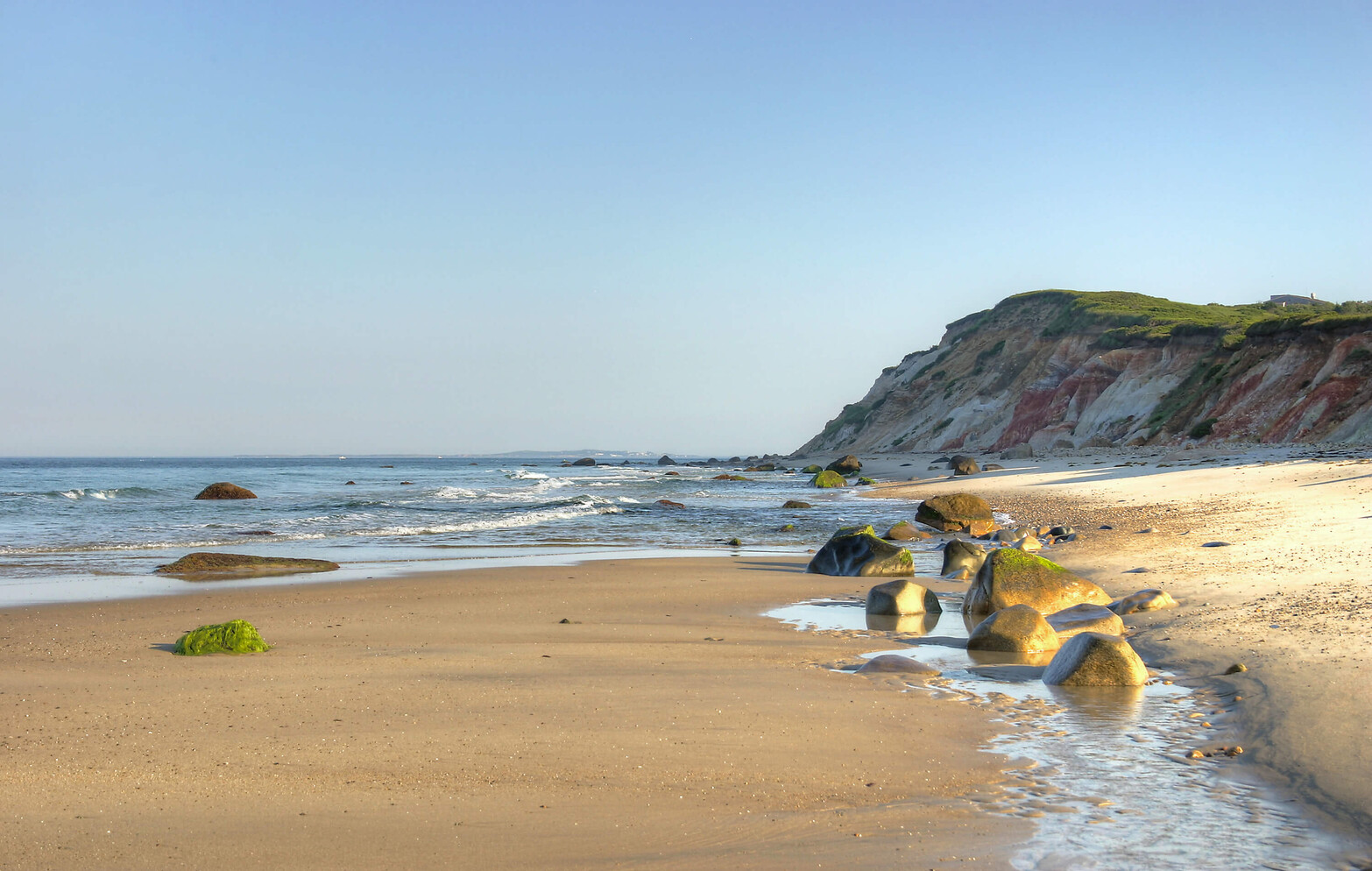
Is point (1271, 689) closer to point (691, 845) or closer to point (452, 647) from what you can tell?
point (691, 845)

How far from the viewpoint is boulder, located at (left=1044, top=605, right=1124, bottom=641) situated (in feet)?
27.3

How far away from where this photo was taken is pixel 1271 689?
587 centimetres

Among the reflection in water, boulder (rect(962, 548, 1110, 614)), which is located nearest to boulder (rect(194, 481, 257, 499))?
boulder (rect(962, 548, 1110, 614))

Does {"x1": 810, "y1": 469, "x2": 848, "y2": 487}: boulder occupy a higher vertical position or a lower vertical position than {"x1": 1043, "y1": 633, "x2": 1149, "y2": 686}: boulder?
higher

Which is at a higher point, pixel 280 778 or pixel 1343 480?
pixel 1343 480

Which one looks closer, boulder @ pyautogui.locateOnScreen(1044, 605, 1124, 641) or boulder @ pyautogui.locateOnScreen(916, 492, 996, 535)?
boulder @ pyautogui.locateOnScreen(1044, 605, 1124, 641)

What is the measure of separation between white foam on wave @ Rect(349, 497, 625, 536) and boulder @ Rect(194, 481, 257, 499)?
41.7ft

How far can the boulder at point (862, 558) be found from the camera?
13.6 m

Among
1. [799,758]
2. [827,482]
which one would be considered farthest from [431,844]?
[827,482]

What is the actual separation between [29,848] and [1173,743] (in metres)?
5.58

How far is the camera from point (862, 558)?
44.9 ft

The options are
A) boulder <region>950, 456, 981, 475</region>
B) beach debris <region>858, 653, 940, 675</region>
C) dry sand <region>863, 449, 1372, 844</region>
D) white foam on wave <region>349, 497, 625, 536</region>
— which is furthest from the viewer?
boulder <region>950, 456, 981, 475</region>

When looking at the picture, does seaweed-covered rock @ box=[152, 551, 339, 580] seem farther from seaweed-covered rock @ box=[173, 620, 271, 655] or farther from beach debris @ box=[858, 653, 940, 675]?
beach debris @ box=[858, 653, 940, 675]

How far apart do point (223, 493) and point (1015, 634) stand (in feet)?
108
